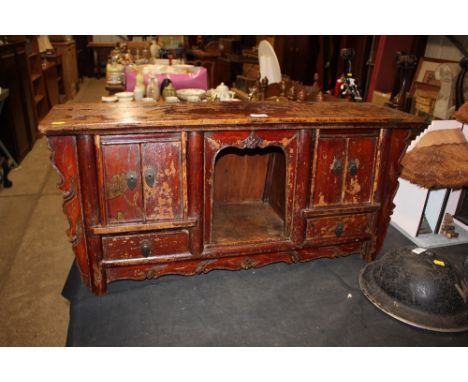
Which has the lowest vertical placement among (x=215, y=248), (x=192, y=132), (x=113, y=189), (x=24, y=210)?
(x=24, y=210)

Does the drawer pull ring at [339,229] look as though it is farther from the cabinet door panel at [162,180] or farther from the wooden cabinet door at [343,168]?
the cabinet door panel at [162,180]

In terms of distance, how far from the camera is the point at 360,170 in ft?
6.55

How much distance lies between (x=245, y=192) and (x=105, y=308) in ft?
3.76

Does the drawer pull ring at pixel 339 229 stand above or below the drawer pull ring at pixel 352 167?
below

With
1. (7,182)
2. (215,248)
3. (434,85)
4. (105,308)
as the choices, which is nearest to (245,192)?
(215,248)

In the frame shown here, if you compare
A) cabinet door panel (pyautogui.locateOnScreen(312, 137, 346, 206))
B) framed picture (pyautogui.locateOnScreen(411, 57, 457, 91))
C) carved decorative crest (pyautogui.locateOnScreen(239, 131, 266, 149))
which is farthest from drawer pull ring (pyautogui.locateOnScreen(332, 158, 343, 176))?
framed picture (pyautogui.locateOnScreen(411, 57, 457, 91))

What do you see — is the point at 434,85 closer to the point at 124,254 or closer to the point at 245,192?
the point at 245,192

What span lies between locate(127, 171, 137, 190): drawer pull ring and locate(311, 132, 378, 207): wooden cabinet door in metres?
0.84

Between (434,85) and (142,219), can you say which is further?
(434,85)

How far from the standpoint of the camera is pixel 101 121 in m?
1.61

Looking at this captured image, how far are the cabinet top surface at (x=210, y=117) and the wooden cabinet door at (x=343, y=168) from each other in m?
0.09

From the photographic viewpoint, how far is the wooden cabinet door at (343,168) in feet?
6.25

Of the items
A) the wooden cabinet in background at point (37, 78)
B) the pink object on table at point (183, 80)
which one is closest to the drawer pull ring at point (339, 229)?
the pink object on table at point (183, 80)

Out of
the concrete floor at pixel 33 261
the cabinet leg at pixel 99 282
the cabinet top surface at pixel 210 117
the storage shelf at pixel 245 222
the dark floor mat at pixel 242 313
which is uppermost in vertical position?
the cabinet top surface at pixel 210 117
